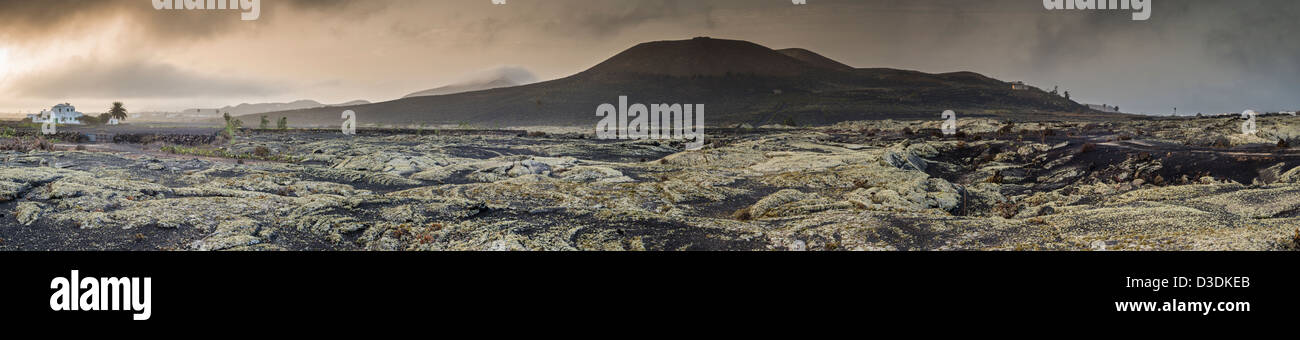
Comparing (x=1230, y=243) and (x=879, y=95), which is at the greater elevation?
(x=879, y=95)

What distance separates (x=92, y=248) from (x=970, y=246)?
23.4 m

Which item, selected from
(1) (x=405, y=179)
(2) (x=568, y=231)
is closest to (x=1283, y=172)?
(2) (x=568, y=231)

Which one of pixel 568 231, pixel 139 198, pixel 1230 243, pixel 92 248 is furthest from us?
pixel 139 198

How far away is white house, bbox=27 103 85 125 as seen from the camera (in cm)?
5553

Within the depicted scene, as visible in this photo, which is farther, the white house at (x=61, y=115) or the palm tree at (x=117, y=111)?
the palm tree at (x=117, y=111)

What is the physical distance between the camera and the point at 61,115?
216ft

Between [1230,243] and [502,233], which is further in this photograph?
[502,233]

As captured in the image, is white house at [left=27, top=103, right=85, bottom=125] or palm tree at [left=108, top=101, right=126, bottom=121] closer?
white house at [left=27, top=103, right=85, bottom=125]

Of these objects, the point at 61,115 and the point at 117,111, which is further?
the point at 117,111

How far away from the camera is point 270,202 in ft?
61.9

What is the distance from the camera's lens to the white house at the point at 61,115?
182 ft
